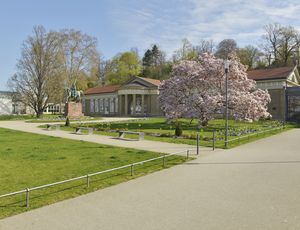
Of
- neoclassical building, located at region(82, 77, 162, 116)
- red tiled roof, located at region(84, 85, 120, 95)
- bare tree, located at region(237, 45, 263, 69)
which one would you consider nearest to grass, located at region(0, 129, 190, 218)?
neoclassical building, located at region(82, 77, 162, 116)

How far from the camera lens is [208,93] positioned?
25.7 m

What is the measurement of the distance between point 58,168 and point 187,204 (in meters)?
5.23

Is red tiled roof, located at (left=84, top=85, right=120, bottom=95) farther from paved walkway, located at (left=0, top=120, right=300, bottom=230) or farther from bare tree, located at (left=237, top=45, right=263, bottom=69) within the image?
paved walkway, located at (left=0, top=120, right=300, bottom=230)

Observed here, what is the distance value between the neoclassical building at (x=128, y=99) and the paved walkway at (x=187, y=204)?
51306 mm

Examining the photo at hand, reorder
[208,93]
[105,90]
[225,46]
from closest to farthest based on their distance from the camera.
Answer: [208,93] < [105,90] < [225,46]

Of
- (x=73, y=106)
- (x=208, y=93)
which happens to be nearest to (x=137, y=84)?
(x=73, y=106)

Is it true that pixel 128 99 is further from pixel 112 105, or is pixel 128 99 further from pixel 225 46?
pixel 225 46

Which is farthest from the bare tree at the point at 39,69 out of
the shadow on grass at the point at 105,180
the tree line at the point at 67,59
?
the shadow on grass at the point at 105,180

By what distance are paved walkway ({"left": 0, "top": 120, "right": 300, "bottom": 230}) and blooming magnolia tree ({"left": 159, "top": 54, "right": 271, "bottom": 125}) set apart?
50.2ft

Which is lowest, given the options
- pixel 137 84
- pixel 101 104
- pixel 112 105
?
pixel 112 105

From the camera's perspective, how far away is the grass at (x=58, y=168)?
6965mm

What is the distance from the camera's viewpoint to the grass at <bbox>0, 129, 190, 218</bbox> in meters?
6.96

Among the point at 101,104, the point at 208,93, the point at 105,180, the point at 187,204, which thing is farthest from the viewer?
the point at 101,104

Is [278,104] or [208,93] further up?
[208,93]
